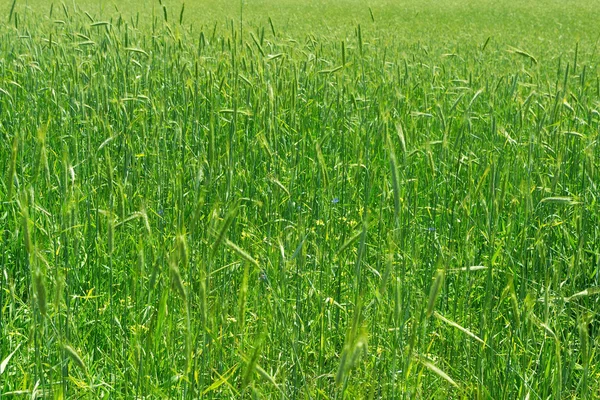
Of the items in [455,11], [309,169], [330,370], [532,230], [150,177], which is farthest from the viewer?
[455,11]

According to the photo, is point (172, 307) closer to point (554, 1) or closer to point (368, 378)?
point (368, 378)

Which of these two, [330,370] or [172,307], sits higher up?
[172,307]

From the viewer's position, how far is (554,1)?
23.1 metres

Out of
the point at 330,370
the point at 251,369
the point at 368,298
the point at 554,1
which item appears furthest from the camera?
the point at 554,1

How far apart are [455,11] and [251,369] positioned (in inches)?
725

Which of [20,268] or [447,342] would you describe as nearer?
[447,342]

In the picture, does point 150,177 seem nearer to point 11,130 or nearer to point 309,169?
point 309,169

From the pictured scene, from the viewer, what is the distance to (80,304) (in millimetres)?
1718

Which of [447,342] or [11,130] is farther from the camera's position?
[11,130]

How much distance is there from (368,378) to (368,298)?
0.40 m

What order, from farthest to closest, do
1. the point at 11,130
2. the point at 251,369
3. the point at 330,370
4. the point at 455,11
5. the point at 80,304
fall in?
1. the point at 455,11
2. the point at 11,130
3. the point at 80,304
4. the point at 330,370
5. the point at 251,369

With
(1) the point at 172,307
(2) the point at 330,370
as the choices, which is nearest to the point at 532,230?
(2) the point at 330,370

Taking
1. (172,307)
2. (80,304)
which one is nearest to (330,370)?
(172,307)

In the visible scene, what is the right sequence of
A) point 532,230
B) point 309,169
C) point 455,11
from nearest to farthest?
point 532,230 < point 309,169 < point 455,11
